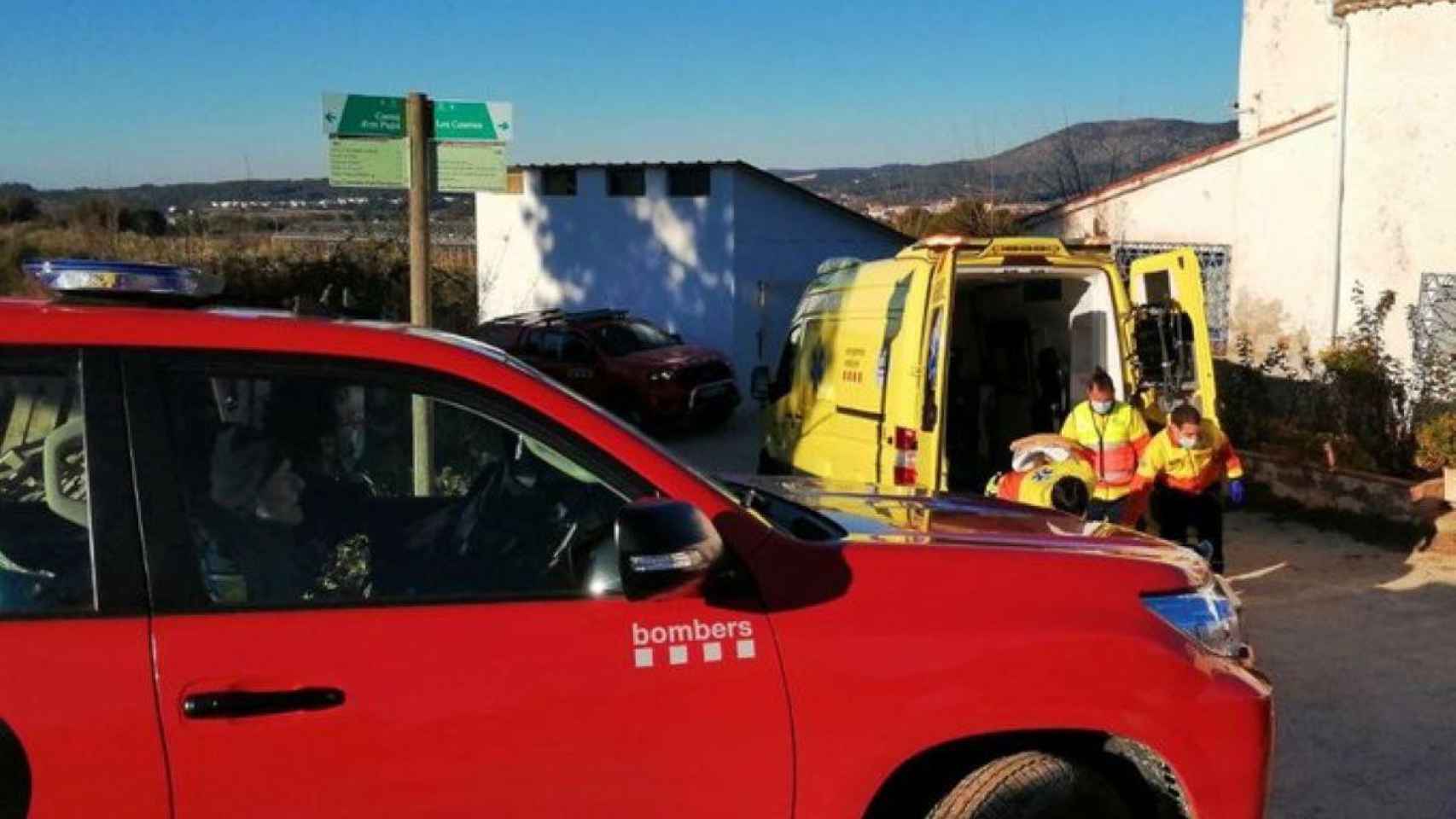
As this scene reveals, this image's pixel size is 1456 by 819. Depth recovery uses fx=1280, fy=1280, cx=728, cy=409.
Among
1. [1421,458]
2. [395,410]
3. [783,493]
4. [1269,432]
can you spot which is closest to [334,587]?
[395,410]

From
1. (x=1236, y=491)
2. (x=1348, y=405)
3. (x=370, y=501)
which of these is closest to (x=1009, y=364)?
(x=1236, y=491)

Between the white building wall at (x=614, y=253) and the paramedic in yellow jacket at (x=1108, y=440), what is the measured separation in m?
12.7

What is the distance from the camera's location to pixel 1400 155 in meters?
14.3

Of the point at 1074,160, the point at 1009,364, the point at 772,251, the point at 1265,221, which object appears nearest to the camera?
the point at 1009,364

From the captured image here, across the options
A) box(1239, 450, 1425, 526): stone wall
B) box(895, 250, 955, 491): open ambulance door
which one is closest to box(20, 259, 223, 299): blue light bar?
box(895, 250, 955, 491): open ambulance door

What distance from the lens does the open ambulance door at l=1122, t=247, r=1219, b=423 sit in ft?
24.9

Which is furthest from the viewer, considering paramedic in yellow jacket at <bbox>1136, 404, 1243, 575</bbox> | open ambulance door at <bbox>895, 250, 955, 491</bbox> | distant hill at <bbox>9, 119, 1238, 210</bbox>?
distant hill at <bbox>9, 119, 1238, 210</bbox>

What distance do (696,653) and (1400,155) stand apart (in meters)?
14.4

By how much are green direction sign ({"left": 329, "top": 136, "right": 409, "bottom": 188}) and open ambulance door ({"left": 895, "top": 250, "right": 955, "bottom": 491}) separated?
289 centimetres

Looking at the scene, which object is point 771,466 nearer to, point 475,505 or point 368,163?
point 368,163

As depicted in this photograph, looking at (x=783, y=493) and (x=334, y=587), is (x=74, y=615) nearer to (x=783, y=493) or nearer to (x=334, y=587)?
(x=334, y=587)

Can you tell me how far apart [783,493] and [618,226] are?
18363 mm

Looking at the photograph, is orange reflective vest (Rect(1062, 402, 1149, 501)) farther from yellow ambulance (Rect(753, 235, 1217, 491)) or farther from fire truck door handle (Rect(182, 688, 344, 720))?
fire truck door handle (Rect(182, 688, 344, 720))

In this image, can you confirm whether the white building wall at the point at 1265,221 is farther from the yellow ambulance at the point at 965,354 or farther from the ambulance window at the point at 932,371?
the ambulance window at the point at 932,371
